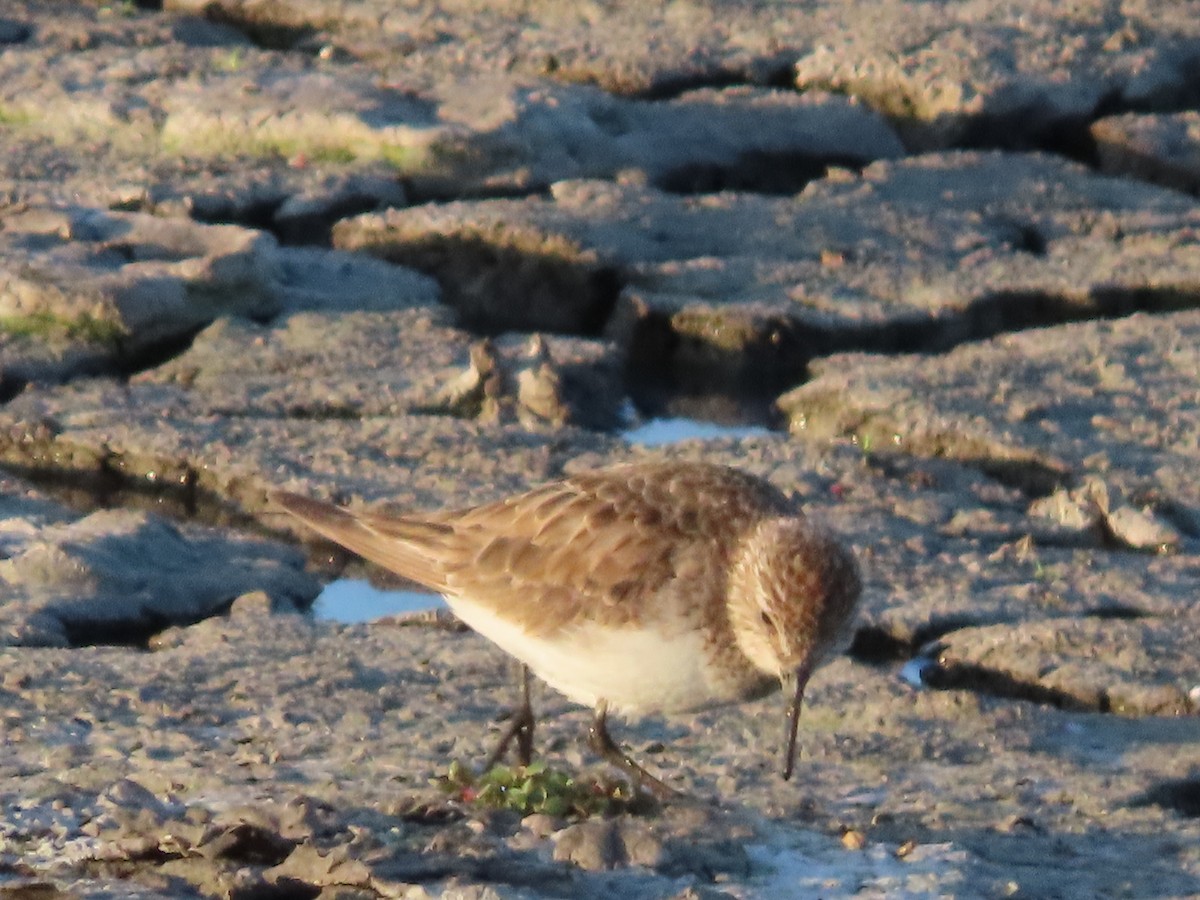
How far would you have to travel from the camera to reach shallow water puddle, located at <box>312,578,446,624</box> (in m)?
5.29

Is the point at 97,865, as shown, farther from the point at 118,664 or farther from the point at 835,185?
the point at 835,185

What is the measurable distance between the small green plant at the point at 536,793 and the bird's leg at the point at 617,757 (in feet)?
0.11

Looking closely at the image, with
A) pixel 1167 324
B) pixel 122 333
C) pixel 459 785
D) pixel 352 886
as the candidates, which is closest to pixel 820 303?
pixel 1167 324

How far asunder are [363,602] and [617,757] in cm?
130

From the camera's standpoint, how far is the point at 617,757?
13.9ft

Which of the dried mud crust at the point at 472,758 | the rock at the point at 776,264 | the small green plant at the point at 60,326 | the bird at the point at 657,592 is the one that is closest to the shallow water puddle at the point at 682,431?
the rock at the point at 776,264

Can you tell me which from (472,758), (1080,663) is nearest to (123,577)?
(472,758)

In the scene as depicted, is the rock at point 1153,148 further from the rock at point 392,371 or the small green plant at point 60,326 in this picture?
the small green plant at point 60,326

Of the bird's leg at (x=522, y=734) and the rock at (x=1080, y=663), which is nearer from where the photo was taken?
the bird's leg at (x=522, y=734)

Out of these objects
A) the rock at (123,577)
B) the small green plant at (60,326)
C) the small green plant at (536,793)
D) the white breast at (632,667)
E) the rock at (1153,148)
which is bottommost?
the rock at (123,577)

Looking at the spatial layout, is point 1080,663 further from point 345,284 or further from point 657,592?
point 345,284

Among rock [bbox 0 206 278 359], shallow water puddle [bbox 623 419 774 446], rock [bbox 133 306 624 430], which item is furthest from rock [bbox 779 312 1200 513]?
rock [bbox 0 206 278 359]

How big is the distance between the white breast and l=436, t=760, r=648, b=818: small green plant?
0.56 feet

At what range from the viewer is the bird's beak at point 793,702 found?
158 inches
